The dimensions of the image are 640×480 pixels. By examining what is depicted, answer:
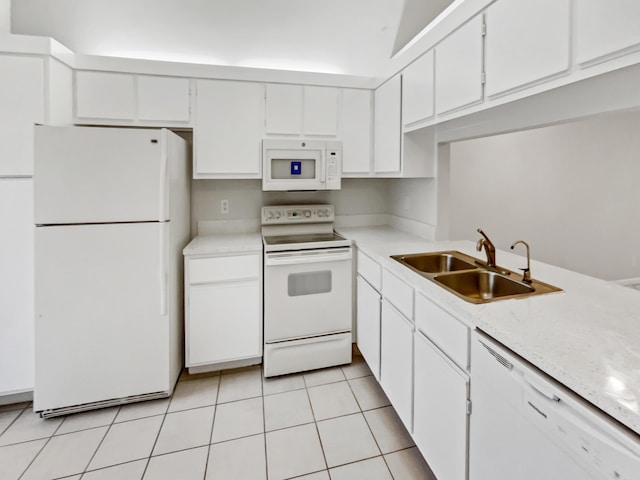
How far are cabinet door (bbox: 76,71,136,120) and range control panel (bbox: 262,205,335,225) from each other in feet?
4.06

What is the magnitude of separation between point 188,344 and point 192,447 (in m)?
0.71

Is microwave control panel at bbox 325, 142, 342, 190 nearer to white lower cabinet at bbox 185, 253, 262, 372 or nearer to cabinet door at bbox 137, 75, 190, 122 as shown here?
white lower cabinet at bbox 185, 253, 262, 372

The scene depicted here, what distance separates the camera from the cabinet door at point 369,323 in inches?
81.4

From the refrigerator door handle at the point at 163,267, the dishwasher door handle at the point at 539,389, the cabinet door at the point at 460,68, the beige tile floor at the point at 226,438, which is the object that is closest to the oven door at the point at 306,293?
the beige tile floor at the point at 226,438

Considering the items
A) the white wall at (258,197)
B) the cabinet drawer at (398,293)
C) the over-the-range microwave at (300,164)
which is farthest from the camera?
the white wall at (258,197)

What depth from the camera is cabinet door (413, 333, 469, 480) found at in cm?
119

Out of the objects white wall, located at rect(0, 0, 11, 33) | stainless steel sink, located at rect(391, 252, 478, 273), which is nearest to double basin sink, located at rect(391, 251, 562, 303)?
stainless steel sink, located at rect(391, 252, 478, 273)

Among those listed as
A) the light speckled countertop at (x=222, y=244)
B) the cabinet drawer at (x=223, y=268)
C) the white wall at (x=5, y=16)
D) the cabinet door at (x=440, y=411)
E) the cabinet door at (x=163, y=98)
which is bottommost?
the cabinet door at (x=440, y=411)

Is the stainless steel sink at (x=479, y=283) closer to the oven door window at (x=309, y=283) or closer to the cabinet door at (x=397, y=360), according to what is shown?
the cabinet door at (x=397, y=360)

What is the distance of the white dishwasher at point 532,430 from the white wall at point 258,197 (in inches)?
83.9

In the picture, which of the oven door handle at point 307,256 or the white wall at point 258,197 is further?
the white wall at point 258,197

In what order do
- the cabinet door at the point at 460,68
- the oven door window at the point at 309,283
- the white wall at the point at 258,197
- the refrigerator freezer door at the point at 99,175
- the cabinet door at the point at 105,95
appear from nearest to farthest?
the cabinet door at the point at 460,68 < the refrigerator freezer door at the point at 99,175 < the cabinet door at the point at 105,95 < the oven door window at the point at 309,283 < the white wall at the point at 258,197

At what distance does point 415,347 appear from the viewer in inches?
61.3

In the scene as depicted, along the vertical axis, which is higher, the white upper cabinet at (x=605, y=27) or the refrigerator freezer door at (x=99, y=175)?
the white upper cabinet at (x=605, y=27)
